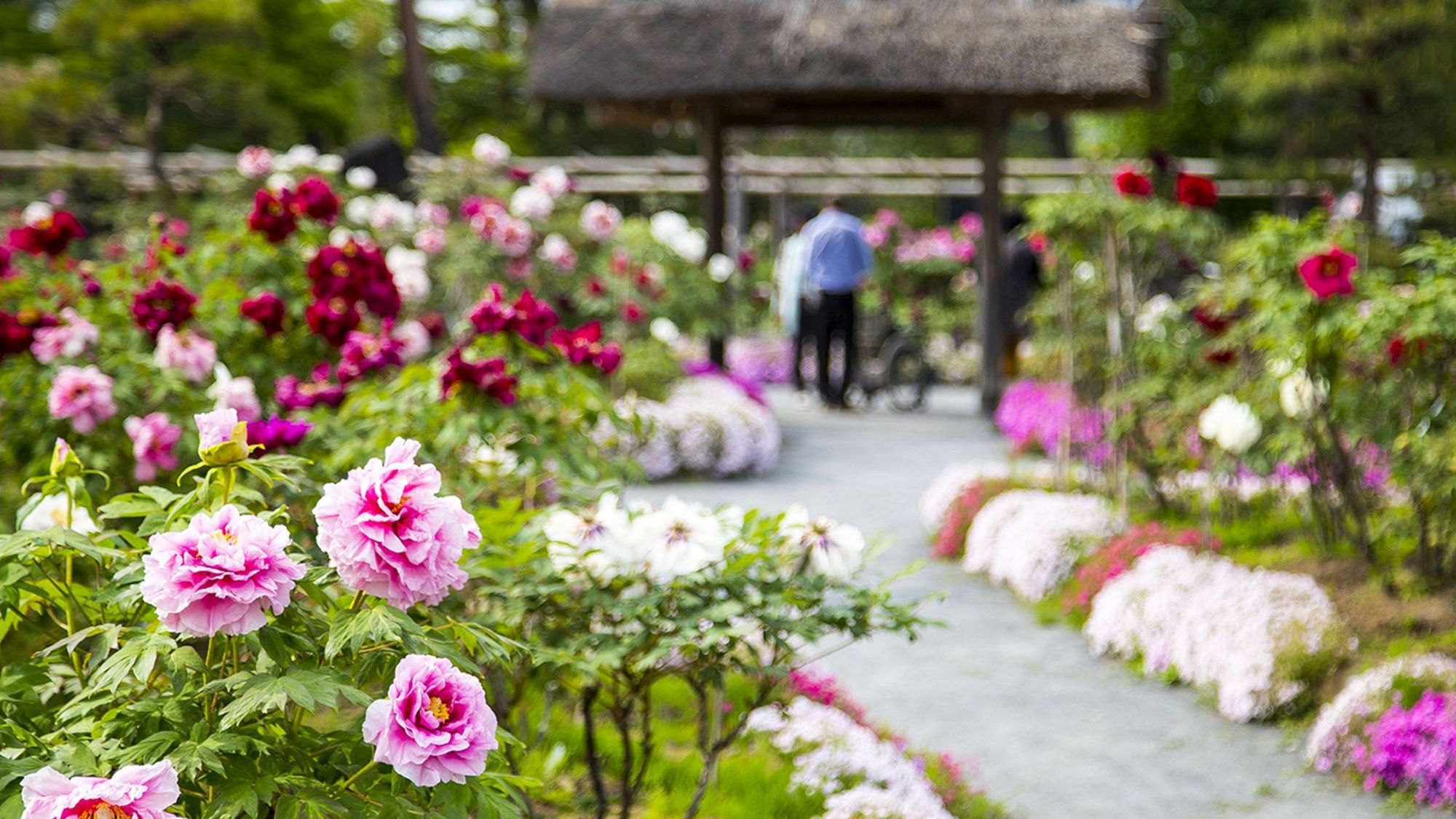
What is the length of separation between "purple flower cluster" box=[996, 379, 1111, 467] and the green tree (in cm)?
542

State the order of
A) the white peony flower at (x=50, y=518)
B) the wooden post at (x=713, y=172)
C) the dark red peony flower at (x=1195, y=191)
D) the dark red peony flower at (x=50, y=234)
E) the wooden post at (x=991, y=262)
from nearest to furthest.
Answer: the white peony flower at (x=50, y=518), the dark red peony flower at (x=50, y=234), the dark red peony flower at (x=1195, y=191), the wooden post at (x=991, y=262), the wooden post at (x=713, y=172)

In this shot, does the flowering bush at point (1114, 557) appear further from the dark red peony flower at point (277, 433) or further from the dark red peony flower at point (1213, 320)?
the dark red peony flower at point (277, 433)

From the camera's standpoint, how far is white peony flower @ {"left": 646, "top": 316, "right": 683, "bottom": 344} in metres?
10.1

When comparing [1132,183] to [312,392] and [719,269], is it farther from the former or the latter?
[719,269]

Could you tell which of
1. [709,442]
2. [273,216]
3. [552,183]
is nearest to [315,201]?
[273,216]

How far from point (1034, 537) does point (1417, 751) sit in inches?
93.5

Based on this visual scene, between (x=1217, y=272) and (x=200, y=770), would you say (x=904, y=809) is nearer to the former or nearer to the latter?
(x=200, y=770)

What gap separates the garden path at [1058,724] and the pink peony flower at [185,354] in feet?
6.29

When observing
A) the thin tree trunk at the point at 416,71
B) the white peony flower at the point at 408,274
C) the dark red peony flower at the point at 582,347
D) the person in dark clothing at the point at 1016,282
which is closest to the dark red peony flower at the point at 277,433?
the dark red peony flower at the point at 582,347

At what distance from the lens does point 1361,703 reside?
4.15m

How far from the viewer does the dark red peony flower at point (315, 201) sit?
175 inches

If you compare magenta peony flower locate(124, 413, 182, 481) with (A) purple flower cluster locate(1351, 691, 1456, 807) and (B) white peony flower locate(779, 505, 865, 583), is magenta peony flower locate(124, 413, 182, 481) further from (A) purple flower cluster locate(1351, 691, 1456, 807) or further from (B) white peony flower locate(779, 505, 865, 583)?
(A) purple flower cluster locate(1351, 691, 1456, 807)

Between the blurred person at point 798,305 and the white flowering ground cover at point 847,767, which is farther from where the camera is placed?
the blurred person at point 798,305

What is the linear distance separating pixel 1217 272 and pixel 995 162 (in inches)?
182
